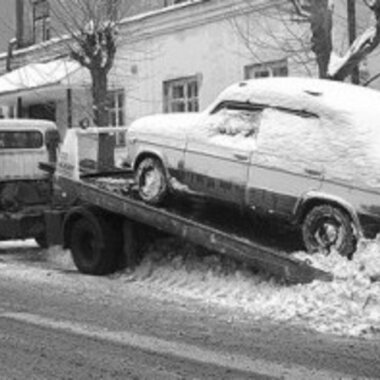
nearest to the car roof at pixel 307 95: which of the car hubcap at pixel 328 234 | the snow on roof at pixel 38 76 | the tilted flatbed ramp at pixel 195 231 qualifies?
the car hubcap at pixel 328 234

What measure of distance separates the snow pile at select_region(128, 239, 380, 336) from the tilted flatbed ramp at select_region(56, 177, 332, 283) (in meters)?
0.18

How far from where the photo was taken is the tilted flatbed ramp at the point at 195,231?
8219mm

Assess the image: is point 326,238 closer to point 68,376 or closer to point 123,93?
point 68,376

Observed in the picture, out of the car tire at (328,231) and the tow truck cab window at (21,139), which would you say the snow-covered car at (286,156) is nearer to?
the car tire at (328,231)

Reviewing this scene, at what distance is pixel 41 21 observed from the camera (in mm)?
28172

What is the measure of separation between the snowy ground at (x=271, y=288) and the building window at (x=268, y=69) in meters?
9.10

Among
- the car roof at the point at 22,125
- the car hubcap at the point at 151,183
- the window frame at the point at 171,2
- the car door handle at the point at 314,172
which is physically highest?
the window frame at the point at 171,2

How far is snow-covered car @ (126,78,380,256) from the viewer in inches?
324

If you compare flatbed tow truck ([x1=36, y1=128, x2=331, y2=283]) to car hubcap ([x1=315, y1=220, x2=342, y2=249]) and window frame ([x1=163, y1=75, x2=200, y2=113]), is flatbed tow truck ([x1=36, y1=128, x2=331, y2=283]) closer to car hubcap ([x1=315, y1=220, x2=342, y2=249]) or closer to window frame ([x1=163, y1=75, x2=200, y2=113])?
car hubcap ([x1=315, y1=220, x2=342, y2=249])

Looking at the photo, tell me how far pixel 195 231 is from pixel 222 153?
94 cm

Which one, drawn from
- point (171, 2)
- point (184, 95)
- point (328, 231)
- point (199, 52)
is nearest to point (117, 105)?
point (184, 95)

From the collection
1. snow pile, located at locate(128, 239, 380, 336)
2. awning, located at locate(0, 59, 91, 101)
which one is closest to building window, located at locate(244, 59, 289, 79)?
awning, located at locate(0, 59, 91, 101)

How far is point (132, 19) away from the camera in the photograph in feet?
73.9

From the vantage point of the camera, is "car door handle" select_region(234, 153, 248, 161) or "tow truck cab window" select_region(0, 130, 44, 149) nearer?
"car door handle" select_region(234, 153, 248, 161)
